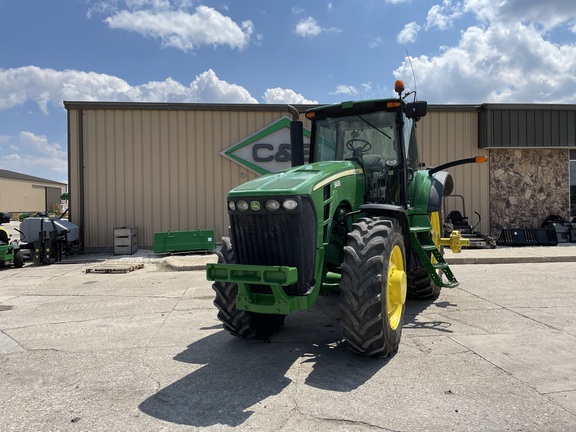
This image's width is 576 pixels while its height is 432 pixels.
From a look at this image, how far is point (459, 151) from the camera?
1476cm

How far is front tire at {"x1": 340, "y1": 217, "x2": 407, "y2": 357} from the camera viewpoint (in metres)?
4.00

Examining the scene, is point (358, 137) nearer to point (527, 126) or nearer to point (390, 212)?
point (390, 212)

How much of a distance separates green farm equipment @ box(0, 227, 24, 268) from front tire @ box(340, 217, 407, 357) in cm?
1011

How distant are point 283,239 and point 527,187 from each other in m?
13.5

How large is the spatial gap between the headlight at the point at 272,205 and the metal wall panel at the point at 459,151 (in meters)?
11.5

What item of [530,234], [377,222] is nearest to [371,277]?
[377,222]

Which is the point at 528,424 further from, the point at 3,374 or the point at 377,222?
the point at 3,374

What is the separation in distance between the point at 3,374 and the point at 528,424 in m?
4.37

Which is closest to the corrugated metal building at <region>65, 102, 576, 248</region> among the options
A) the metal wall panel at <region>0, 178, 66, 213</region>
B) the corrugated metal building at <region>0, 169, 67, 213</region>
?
the corrugated metal building at <region>0, 169, 67, 213</region>

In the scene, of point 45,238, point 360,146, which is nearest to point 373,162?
point 360,146

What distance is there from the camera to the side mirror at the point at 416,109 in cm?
536

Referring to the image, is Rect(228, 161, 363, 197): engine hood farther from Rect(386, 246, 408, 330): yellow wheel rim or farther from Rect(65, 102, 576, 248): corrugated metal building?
Rect(65, 102, 576, 248): corrugated metal building

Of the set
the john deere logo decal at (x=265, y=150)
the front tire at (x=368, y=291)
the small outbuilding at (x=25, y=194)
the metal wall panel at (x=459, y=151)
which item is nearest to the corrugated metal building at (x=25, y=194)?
the small outbuilding at (x=25, y=194)

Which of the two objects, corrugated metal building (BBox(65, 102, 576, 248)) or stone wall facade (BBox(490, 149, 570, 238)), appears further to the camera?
stone wall facade (BBox(490, 149, 570, 238))
